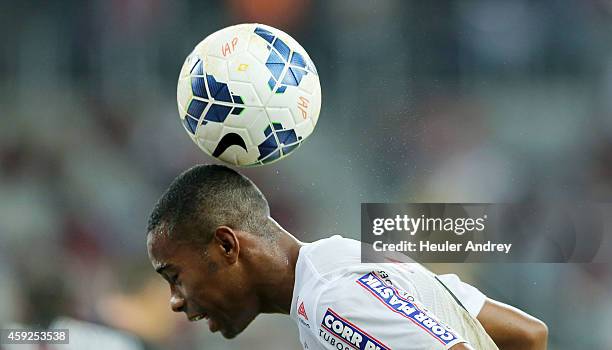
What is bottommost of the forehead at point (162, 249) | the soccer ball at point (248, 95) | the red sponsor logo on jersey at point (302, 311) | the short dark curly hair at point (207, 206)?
the red sponsor logo on jersey at point (302, 311)

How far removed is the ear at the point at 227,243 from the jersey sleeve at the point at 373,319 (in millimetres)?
434

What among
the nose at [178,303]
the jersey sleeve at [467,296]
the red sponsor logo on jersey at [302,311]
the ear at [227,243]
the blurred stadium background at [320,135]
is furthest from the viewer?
the blurred stadium background at [320,135]

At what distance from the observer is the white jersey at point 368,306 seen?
281 cm

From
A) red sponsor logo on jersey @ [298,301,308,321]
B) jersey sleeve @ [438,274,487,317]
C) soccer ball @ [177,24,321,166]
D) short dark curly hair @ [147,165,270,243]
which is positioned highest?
soccer ball @ [177,24,321,166]

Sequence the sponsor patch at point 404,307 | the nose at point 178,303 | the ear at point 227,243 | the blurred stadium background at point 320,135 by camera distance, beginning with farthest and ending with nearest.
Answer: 1. the blurred stadium background at point 320,135
2. the nose at point 178,303
3. the ear at point 227,243
4. the sponsor patch at point 404,307

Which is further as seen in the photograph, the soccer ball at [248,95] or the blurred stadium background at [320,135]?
the blurred stadium background at [320,135]

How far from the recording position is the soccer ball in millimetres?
3240

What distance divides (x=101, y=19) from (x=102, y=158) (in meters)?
1.28

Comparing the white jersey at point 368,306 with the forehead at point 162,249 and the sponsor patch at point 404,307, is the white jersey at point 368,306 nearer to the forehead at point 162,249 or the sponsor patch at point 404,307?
the sponsor patch at point 404,307

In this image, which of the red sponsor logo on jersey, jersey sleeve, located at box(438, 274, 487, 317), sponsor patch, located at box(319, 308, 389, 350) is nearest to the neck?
the red sponsor logo on jersey

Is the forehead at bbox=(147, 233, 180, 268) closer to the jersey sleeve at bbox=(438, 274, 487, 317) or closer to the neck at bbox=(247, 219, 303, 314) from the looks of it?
the neck at bbox=(247, 219, 303, 314)

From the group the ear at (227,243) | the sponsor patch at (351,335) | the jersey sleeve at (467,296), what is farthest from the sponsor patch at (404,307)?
the jersey sleeve at (467,296)

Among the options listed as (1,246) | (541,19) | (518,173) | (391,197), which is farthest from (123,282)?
(541,19)

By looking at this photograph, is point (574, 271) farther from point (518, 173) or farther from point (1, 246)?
point (1, 246)
